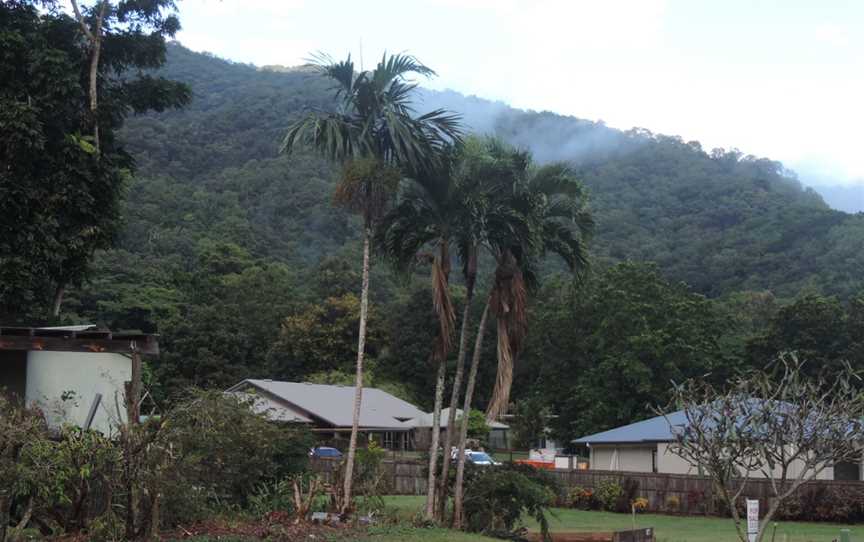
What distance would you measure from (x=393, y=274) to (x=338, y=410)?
26046 millimetres

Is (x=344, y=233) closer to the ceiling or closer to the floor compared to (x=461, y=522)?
closer to the ceiling

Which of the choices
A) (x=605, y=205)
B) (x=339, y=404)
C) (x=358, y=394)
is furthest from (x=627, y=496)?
(x=605, y=205)

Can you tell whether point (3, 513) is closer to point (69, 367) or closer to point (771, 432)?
point (69, 367)

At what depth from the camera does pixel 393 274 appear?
2206cm

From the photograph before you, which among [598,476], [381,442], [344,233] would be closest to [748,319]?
[381,442]

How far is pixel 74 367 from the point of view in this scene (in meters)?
18.8

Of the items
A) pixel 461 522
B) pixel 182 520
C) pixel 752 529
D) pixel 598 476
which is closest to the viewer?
pixel 752 529

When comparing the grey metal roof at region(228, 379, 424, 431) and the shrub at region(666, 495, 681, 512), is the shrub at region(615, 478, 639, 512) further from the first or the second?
the grey metal roof at region(228, 379, 424, 431)

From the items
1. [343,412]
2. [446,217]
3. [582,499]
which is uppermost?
[446,217]

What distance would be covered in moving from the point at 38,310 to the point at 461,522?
1324 cm

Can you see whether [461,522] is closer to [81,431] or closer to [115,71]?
[81,431]

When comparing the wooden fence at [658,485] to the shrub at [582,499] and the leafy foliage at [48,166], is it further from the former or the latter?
the leafy foliage at [48,166]

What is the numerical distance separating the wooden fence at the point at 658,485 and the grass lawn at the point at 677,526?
869 mm

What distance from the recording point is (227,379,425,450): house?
148 feet
